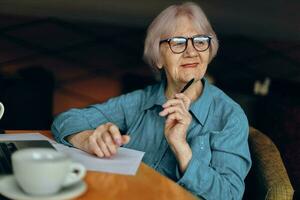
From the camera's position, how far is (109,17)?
8.24 feet

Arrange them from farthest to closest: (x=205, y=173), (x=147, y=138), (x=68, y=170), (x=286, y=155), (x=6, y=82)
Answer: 1. (x=6, y=82)
2. (x=286, y=155)
3. (x=147, y=138)
4. (x=205, y=173)
5. (x=68, y=170)

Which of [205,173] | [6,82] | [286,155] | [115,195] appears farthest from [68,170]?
[6,82]

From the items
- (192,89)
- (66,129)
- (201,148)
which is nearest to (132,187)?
(201,148)

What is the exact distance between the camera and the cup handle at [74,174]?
93 cm

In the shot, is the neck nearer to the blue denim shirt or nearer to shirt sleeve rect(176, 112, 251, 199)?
the blue denim shirt

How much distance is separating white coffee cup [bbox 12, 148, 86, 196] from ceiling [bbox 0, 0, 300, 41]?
1652 mm

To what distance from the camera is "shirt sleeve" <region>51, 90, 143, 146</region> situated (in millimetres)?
1525

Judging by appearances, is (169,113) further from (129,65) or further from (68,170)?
(129,65)

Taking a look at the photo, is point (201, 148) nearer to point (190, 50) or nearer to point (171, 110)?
point (171, 110)

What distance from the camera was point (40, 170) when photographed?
0.85 meters

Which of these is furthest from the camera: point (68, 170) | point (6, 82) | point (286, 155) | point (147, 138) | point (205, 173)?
point (6, 82)

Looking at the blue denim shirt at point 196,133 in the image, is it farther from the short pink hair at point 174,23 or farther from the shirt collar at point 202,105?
the short pink hair at point 174,23

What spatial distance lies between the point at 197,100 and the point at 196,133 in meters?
0.12

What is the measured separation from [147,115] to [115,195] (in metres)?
0.60
